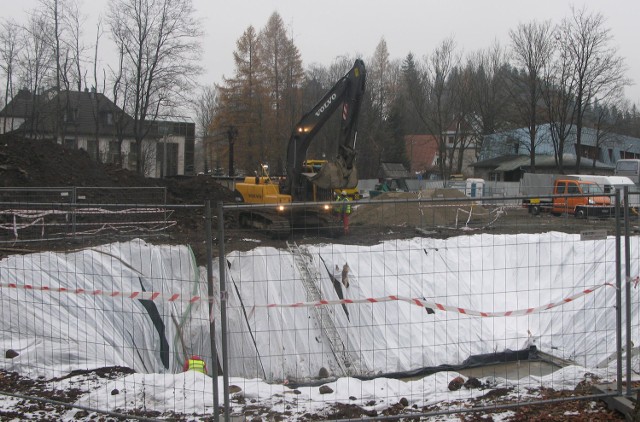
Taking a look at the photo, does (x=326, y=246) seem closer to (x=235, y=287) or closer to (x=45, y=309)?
(x=235, y=287)

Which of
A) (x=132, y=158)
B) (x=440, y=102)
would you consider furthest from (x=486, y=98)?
(x=132, y=158)

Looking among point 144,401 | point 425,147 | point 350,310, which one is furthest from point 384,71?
point 144,401

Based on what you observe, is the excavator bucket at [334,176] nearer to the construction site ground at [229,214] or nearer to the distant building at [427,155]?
the construction site ground at [229,214]

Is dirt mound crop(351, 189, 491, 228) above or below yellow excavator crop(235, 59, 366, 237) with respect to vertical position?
below

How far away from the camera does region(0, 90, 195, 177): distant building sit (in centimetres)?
3262

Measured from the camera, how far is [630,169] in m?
40.5

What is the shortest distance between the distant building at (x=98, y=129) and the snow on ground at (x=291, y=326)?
23843mm

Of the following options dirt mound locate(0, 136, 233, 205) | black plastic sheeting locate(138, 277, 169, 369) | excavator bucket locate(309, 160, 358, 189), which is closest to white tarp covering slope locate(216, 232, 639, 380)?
black plastic sheeting locate(138, 277, 169, 369)

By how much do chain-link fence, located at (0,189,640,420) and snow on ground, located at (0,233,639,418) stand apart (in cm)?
3

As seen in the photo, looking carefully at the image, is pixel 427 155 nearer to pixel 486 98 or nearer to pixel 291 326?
pixel 486 98

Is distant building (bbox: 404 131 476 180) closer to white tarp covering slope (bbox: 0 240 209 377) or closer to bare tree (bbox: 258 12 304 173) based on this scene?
bare tree (bbox: 258 12 304 173)

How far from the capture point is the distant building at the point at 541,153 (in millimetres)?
50406

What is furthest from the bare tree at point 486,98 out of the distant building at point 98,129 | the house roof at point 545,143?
the distant building at point 98,129

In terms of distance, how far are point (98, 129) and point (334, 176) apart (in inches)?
882
